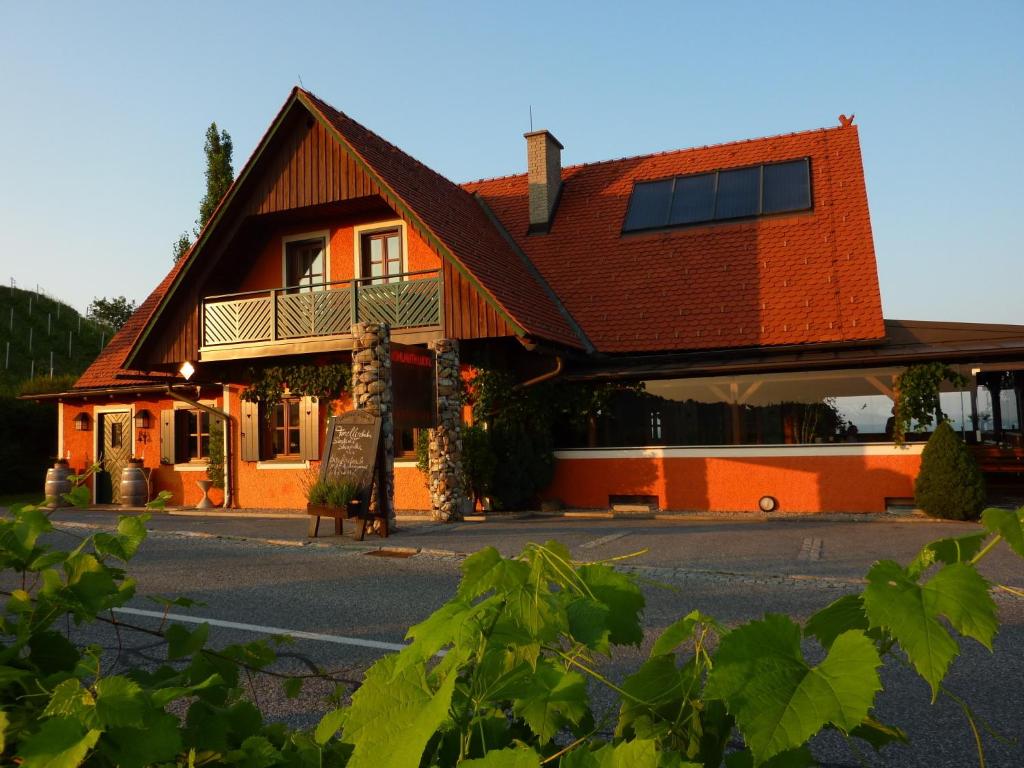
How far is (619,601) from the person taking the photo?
0.94m

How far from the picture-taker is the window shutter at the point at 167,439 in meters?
17.6

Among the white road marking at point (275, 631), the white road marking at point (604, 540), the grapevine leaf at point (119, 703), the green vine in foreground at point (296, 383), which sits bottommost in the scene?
the white road marking at point (604, 540)

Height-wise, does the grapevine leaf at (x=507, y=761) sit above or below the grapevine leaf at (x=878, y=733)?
above

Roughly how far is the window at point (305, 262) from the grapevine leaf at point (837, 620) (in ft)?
52.4

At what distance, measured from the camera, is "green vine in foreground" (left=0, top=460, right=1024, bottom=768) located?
68 centimetres

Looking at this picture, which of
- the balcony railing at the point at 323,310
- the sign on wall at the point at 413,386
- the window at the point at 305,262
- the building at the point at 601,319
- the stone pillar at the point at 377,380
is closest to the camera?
the stone pillar at the point at 377,380

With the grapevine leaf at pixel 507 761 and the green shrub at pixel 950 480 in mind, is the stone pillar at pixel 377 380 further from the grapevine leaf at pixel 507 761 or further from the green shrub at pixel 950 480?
the grapevine leaf at pixel 507 761

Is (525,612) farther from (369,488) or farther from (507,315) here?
(507,315)

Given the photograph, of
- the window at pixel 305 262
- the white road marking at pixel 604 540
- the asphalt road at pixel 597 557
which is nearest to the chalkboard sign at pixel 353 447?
the asphalt road at pixel 597 557

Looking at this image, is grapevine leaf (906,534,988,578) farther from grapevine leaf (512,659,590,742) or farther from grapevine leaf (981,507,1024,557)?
grapevine leaf (512,659,590,742)

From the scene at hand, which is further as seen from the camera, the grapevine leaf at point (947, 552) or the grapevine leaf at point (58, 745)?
the grapevine leaf at point (58, 745)

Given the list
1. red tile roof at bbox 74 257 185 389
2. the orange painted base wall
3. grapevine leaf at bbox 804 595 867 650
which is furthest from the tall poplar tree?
grapevine leaf at bbox 804 595 867 650

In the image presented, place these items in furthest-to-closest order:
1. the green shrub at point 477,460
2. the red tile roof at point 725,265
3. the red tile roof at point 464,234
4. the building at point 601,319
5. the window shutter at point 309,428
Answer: the window shutter at point 309,428
the red tile roof at point 725,265
the green shrub at point 477,460
the red tile roof at point 464,234
the building at point 601,319

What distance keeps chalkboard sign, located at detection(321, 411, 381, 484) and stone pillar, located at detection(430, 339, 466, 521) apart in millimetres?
1718
